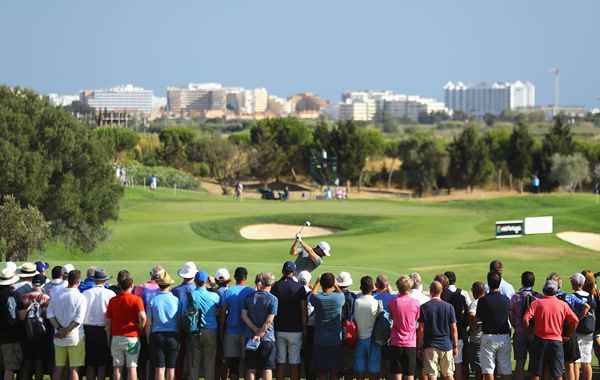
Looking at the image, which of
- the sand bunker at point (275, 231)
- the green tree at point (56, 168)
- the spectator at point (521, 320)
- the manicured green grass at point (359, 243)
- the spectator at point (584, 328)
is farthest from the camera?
the sand bunker at point (275, 231)

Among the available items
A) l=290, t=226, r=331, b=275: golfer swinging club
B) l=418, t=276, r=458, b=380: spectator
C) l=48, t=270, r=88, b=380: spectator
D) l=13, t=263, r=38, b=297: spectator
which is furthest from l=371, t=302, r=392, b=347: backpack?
l=13, t=263, r=38, b=297: spectator

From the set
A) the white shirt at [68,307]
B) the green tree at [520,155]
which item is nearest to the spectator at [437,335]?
the white shirt at [68,307]

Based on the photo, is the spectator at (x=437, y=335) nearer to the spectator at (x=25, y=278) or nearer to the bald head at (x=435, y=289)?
the bald head at (x=435, y=289)

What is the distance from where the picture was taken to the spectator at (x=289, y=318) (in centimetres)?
1423

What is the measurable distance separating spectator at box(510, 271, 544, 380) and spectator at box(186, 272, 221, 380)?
4037 millimetres

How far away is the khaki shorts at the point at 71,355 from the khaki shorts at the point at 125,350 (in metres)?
0.44

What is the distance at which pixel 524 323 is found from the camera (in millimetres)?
14438

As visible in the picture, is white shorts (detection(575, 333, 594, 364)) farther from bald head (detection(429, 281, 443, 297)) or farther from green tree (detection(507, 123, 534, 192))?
green tree (detection(507, 123, 534, 192))

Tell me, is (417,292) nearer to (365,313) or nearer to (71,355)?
(365,313)

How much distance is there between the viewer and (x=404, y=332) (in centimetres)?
1388

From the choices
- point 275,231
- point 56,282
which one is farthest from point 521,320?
point 275,231

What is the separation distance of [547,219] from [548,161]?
61.0m

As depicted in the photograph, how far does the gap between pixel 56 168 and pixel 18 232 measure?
6.87 m

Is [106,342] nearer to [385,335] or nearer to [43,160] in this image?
[385,335]
